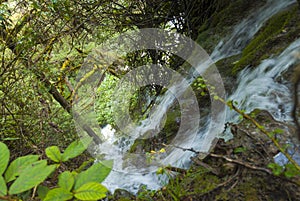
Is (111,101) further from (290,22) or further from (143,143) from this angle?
(290,22)

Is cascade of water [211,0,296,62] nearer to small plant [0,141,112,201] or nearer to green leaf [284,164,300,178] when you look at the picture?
green leaf [284,164,300,178]

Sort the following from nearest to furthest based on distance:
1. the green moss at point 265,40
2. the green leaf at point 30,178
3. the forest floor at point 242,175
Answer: the green leaf at point 30,178, the forest floor at point 242,175, the green moss at point 265,40

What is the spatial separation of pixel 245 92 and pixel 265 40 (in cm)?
61

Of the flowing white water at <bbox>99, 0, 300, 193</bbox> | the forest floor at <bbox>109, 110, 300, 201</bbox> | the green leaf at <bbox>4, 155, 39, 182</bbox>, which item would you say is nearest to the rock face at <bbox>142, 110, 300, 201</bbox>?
the forest floor at <bbox>109, 110, 300, 201</bbox>

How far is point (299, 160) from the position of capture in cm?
117

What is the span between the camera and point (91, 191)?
31.9 inches

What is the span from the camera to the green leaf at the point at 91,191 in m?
0.80

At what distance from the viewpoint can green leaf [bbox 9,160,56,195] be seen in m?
0.75


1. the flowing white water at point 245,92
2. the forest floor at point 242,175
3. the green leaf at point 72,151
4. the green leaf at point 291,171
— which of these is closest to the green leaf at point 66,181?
the green leaf at point 72,151

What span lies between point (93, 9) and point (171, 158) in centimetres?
211

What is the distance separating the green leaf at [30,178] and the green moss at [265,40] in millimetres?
1734

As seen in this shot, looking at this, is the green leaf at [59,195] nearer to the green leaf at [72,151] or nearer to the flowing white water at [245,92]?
the green leaf at [72,151]

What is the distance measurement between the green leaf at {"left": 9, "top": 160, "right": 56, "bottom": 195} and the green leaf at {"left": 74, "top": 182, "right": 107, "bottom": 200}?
0.35ft

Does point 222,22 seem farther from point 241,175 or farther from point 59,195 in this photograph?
point 59,195
